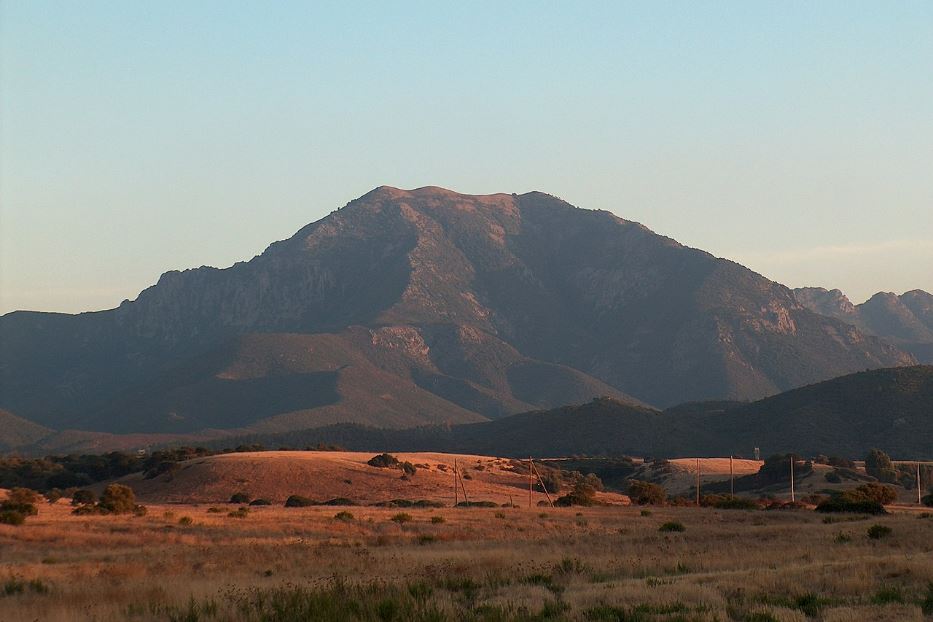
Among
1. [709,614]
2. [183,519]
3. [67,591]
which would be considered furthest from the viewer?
[183,519]

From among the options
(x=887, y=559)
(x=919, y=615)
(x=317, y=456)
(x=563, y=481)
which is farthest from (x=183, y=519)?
(x=563, y=481)

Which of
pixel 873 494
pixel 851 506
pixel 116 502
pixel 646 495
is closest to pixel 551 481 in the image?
pixel 646 495

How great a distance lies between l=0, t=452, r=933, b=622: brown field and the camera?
21422 millimetres

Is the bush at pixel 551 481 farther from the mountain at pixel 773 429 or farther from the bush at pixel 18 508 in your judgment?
the mountain at pixel 773 429

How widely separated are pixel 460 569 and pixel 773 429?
6096 inches

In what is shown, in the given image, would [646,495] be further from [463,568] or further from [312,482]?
[463,568]

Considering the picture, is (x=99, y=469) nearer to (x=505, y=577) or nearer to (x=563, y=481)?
(x=563, y=481)

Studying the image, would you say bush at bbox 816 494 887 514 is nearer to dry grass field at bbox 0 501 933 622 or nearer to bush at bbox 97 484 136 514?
dry grass field at bbox 0 501 933 622

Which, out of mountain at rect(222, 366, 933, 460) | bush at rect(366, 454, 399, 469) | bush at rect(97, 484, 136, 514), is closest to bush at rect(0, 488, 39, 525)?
bush at rect(97, 484, 136, 514)

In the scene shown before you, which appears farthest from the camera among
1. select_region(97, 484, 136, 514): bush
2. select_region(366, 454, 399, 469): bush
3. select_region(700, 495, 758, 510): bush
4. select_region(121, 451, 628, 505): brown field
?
select_region(366, 454, 399, 469): bush

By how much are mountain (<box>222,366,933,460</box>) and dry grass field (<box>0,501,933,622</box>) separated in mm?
120646

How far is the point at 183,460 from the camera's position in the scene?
109 meters

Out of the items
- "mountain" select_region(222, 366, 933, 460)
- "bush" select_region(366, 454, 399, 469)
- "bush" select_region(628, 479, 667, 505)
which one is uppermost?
"mountain" select_region(222, 366, 933, 460)

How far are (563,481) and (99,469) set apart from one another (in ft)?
147
